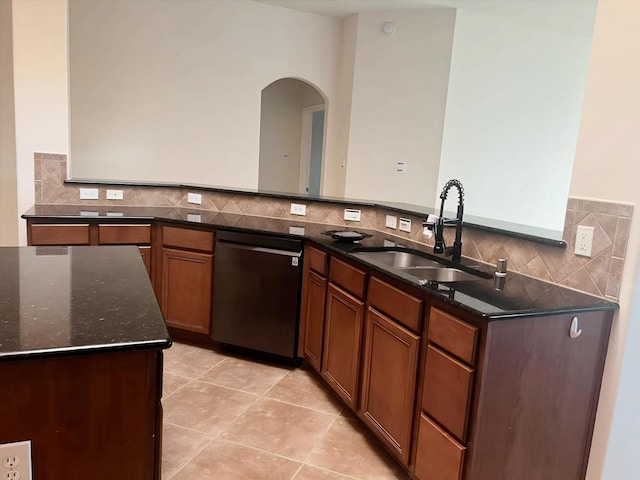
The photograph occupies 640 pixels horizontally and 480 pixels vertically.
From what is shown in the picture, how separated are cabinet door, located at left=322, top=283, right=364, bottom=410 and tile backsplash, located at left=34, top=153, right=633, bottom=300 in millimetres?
647

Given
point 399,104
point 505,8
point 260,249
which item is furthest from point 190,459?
point 505,8

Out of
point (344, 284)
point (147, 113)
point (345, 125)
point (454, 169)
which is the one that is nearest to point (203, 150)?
Result: point (147, 113)

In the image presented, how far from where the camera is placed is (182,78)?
534 cm

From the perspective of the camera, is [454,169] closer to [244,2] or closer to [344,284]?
[244,2]

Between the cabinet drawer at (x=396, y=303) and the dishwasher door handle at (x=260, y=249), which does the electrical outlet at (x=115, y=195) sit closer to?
the dishwasher door handle at (x=260, y=249)

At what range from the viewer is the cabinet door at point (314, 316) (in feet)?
9.27

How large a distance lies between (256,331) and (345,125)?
3486 mm

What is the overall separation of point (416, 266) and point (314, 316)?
760 mm

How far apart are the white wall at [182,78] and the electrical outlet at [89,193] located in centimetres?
171

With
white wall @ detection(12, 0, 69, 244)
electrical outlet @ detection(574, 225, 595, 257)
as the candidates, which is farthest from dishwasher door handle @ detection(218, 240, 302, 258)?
electrical outlet @ detection(574, 225, 595, 257)

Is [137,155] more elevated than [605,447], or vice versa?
[137,155]

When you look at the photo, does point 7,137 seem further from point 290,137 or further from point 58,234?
point 290,137

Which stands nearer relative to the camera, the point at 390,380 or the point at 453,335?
the point at 453,335

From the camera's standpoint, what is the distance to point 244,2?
5.45 metres
